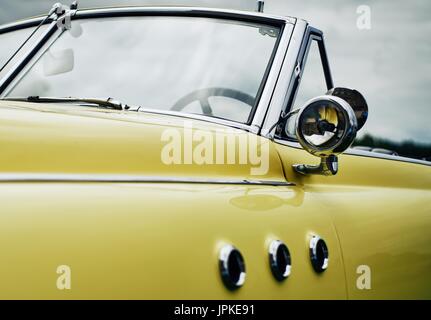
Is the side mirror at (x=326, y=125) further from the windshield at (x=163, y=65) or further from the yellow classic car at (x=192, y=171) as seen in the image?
the windshield at (x=163, y=65)

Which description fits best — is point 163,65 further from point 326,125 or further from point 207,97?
point 326,125

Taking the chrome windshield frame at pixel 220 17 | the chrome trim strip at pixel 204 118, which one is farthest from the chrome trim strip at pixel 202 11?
the chrome trim strip at pixel 204 118

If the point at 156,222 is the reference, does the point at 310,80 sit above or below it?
above

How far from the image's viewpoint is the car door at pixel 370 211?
209cm

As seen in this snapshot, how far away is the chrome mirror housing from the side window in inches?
11.6

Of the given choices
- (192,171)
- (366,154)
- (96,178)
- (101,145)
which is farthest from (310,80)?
(96,178)

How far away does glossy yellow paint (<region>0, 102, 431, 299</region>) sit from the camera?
1361mm

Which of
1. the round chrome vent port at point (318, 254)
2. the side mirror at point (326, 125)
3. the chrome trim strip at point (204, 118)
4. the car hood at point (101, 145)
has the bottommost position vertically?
the round chrome vent port at point (318, 254)

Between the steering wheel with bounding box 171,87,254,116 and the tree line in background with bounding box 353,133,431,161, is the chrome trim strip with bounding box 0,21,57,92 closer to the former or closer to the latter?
the steering wheel with bounding box 171,87,254,116

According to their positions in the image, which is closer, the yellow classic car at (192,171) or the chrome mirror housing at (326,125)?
the yellow classic car at (192,171)

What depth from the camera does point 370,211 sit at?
234 cm

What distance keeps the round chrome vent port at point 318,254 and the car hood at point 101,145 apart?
264mm

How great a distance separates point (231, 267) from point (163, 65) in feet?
Result: 3.87

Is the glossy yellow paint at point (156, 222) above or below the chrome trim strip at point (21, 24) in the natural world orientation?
below
